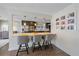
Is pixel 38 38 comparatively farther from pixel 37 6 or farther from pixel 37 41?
Answer: pixel 37 6

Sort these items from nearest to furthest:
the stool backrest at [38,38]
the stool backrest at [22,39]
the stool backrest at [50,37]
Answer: the stool backrest at [22,39] → the stool backrest at [38,38] → the stool backrest at [50,37]

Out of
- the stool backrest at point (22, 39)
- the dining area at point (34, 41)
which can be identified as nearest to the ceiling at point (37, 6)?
the dining area at point (34, 41)

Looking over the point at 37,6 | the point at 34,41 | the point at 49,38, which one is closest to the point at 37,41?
the point at 34,41

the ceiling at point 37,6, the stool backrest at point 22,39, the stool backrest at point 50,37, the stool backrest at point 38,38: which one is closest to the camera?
the ceiling at point 37,6

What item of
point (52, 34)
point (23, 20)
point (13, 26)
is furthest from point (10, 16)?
point (52, 34)

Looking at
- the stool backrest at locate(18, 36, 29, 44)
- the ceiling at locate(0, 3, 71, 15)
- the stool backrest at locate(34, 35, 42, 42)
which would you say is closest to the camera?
the ceiling at locate(0, 3, 71, 15)

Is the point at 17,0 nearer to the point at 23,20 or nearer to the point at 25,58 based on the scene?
the point at 25,58

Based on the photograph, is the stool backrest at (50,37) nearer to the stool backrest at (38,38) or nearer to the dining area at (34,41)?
the dining area at (34,41)

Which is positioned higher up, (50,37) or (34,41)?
(50,37)

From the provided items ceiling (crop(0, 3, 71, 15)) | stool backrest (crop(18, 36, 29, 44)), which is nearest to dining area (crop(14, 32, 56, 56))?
stool backrest (crop(18, 36, 29, 44))

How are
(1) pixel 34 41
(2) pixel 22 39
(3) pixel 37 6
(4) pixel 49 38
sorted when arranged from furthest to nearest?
(4) pixel 49 38 < (1) pixel 34 41 < (2) pixel 22 39 < (3) pixel 37 6

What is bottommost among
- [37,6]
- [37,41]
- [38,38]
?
[37,41]

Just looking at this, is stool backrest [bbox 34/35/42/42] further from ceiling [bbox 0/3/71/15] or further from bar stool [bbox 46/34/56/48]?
ceiling [bbox 0/3/71/15]

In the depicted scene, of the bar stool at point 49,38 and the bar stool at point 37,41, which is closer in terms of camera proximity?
the bar stool at point 37,41
